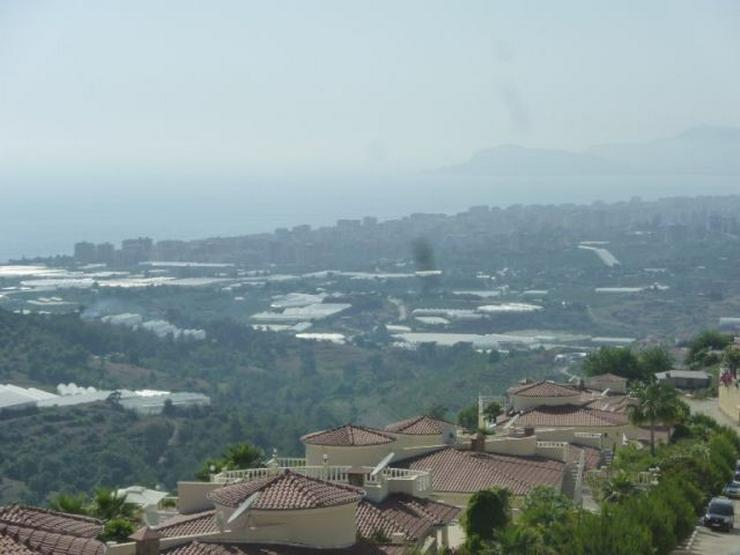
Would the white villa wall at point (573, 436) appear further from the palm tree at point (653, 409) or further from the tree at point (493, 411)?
the tree at point (493, 411)

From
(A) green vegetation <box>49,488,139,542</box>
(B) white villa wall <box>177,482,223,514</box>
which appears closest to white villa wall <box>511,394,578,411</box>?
(A) green vegetation <box>49,488,139,542</box>

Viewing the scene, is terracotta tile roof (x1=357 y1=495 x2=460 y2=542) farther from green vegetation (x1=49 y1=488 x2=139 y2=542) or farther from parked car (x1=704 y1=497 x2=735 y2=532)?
parked car (x1=704 y1=497 x2=735 y2=532)

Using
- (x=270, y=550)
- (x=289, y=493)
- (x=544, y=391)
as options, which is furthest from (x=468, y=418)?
(x=270, y=550)

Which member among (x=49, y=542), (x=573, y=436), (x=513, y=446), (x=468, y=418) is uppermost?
(x=49, y=542)

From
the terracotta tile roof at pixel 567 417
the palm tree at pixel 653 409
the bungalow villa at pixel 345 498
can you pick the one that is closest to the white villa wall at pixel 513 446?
the bungalow villa at pixel 345 498

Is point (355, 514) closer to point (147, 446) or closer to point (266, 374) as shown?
point (147, 446)

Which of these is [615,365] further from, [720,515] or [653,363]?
[720,515]

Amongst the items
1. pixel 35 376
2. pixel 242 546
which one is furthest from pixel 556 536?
pixel 35 376
